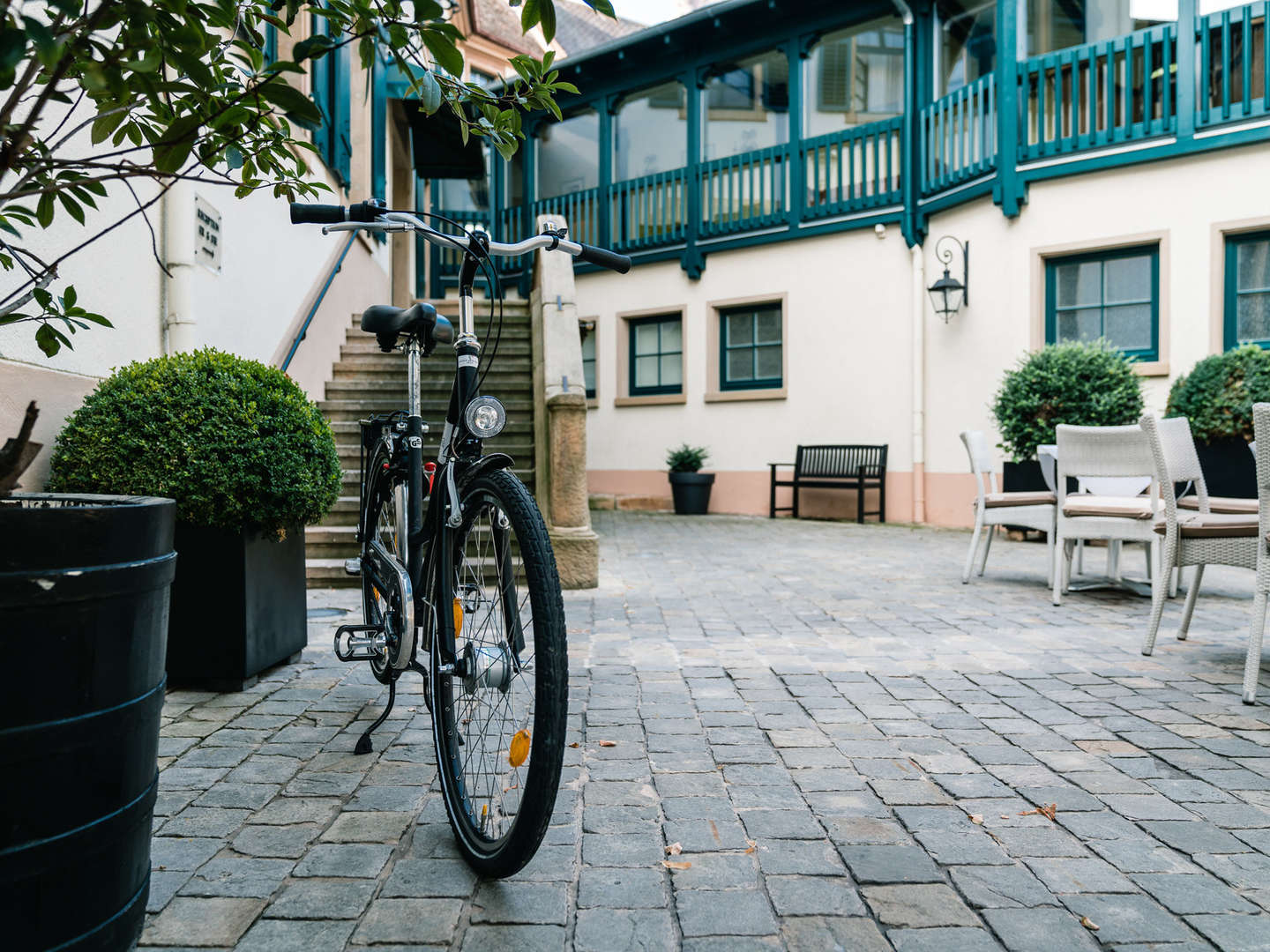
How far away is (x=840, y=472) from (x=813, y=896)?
10558 millimetres

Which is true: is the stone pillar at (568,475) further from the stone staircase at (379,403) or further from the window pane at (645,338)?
the window pane at (645,338)

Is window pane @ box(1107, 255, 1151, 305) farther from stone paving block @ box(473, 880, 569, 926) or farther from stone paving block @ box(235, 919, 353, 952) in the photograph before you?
stone paving block @ box(235, 919, 353, 952)

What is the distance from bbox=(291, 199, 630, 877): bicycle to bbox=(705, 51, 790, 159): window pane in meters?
12.9

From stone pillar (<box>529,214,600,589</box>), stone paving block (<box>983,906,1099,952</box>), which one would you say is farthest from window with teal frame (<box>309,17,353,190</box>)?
stone paving block (<box>983,906,1099,952</box>)

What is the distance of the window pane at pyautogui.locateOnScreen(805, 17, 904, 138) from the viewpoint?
42.9 ft

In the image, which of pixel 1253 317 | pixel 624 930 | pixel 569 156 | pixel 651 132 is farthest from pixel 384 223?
pixel 569 156

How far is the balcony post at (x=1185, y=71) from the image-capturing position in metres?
9.47

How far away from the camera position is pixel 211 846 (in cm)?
218

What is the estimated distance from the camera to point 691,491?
521 inches

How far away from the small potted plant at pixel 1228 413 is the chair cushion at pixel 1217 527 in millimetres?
4488

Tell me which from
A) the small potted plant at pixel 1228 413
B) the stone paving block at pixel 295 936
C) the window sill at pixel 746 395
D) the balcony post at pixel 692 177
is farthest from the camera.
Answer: the balcony post at pixel 692 177

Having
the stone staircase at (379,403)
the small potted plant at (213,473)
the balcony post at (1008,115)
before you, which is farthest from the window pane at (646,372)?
the small potted plant at (213,473)

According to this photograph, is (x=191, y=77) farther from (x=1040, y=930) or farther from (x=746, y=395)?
(x=746, y=395)

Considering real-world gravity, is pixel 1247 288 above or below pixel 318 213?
above
